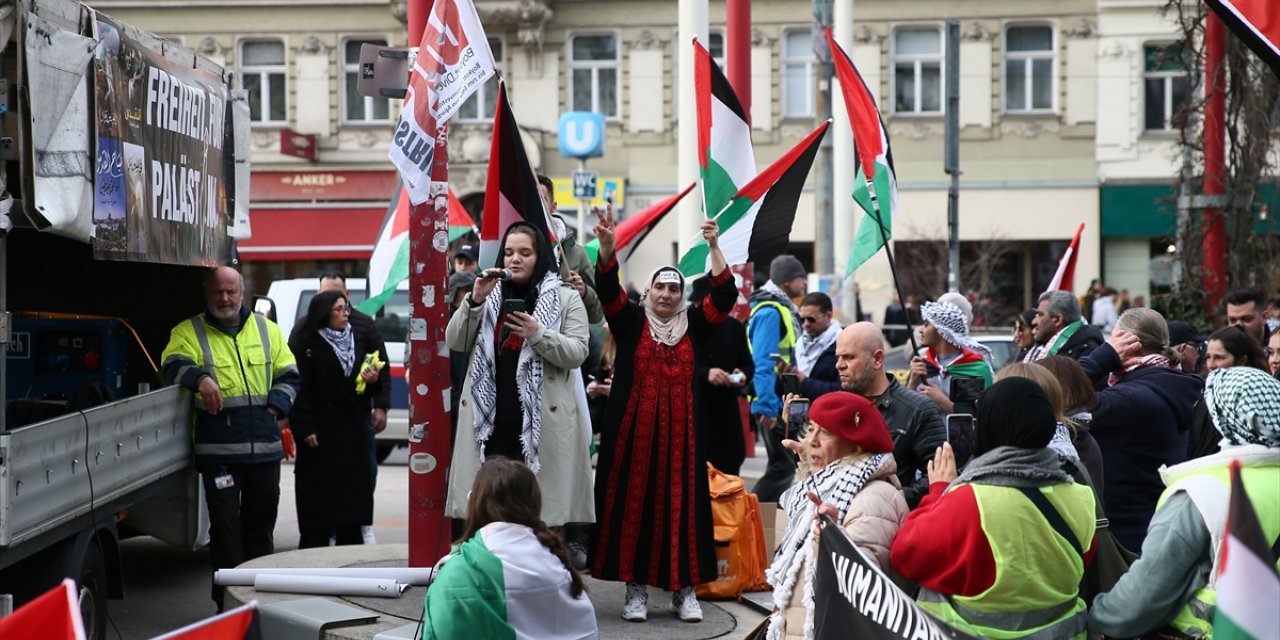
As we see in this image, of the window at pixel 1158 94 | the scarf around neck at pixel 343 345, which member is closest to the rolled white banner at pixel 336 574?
the scarf around neck at pixel 343 345

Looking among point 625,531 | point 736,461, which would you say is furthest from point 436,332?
point 736,461

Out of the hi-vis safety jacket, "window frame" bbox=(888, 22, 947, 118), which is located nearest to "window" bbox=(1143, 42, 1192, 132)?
"window frame" bbox=(888, 22, 947, 118)

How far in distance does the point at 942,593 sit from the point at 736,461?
4.58m

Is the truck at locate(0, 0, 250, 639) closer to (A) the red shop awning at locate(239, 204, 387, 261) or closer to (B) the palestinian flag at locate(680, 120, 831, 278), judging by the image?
(B) the palestinian flag at locate(680, 120, 831, 278)

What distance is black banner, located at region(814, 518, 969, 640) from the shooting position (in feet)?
13.3

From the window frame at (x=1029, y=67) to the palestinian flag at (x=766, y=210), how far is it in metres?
24.7

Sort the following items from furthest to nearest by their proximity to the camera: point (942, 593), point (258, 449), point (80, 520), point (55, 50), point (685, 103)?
1. point (685, 103)
2. point (258, 449)
3. point (80, 520)
4. point (55, 50)
5. point (942, 593)

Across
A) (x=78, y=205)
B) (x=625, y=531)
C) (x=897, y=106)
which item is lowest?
(x=625, y=531)

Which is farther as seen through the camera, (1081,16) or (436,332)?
(1081,16)

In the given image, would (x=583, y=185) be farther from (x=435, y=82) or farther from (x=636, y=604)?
(x=636, y=604)

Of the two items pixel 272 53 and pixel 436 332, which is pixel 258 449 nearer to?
pixel 436 332

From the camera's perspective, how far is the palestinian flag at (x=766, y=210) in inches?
321

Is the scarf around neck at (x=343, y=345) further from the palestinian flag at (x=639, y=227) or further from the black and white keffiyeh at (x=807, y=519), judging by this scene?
the black and white keffiyeh at (x=807, y=519)

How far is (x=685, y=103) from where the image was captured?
42.8 feet
